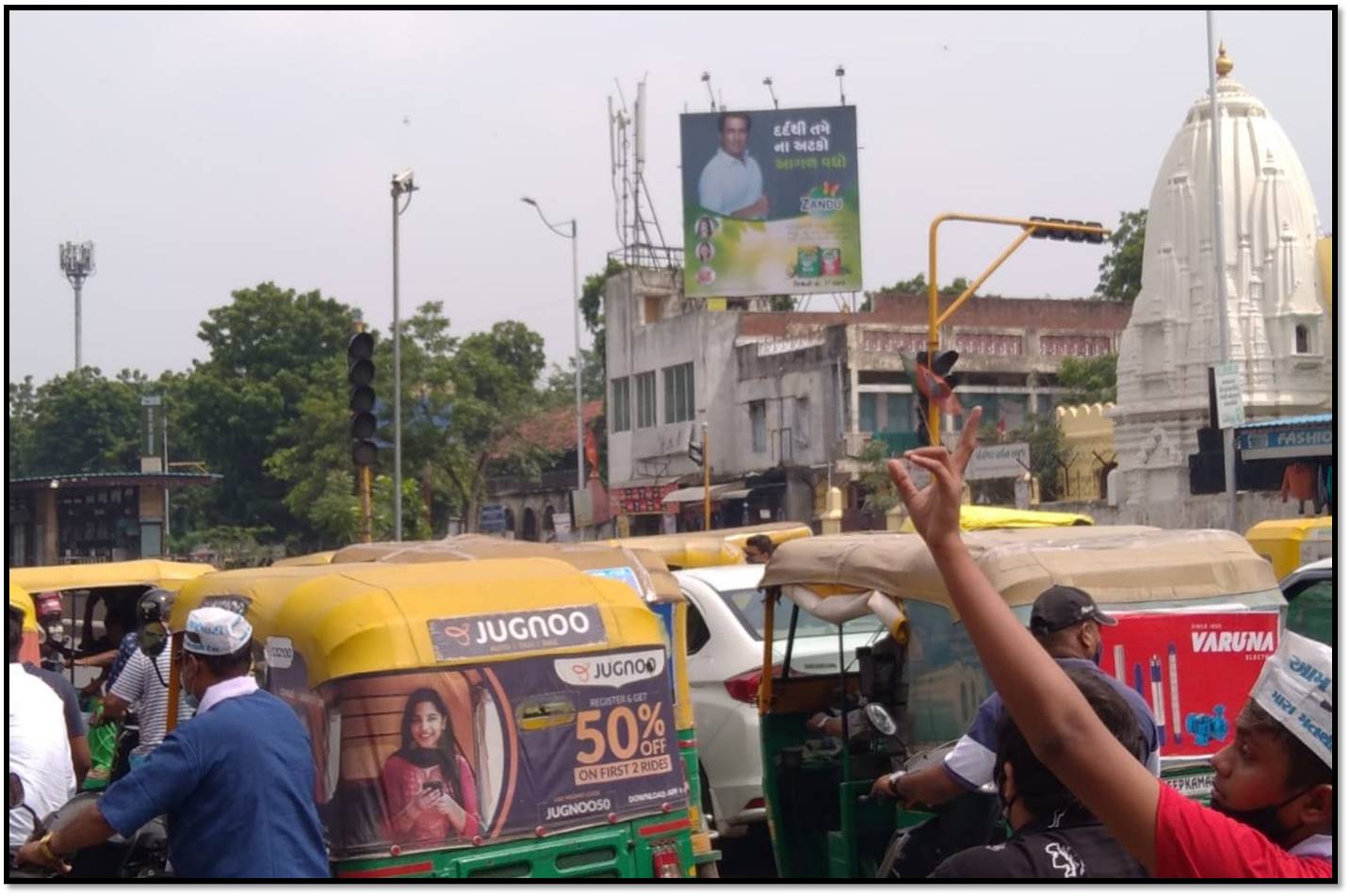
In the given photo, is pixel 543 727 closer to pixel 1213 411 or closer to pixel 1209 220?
pixel 1213 411

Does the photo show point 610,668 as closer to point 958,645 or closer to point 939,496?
point 958,645

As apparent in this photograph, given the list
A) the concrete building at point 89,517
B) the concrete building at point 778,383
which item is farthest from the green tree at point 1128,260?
the concrete building at point 89,517

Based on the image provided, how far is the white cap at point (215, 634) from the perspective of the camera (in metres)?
4.54

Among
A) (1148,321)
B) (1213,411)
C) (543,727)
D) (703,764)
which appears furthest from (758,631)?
(1148,321)

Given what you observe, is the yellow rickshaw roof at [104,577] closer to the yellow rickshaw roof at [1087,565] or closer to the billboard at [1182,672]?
the yellow rickshaw roof at [1087,565]

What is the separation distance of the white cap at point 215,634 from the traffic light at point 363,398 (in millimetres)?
9875

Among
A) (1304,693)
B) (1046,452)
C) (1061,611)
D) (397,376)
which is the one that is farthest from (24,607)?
(1046,452)

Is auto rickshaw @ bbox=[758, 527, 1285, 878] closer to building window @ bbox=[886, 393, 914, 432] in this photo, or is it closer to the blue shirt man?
the blue shirt man

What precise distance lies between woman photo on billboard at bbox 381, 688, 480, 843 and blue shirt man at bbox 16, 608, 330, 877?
561 mm

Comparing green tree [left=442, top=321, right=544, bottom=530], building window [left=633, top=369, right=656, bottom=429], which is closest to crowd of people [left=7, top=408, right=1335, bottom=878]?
green tree [left=442, top=321, right=544, bottom=530]

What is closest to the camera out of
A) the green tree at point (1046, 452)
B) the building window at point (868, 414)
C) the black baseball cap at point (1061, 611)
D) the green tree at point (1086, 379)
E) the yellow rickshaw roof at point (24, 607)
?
the black baseball cap at point (1061, 611)

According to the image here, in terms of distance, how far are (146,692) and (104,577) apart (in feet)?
10.7

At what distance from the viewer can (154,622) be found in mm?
8195

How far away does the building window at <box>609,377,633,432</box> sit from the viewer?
5666cm
